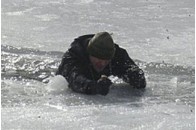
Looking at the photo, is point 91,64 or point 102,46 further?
point 91,64

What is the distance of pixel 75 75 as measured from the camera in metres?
4.82

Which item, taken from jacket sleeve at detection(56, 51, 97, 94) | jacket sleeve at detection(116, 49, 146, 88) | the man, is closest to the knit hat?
the man

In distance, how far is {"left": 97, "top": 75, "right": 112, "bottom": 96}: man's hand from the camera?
4605 millimetres

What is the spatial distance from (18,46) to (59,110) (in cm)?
307

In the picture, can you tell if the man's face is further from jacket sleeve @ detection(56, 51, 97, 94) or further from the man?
jacket sleeve @ detection(56, 51, 97, 94)

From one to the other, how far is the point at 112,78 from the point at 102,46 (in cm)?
80

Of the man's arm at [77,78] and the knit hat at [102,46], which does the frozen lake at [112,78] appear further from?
the knit hat at [102,46]

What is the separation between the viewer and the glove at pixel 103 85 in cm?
461

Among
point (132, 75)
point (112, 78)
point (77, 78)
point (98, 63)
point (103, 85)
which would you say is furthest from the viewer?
point (112, 78)

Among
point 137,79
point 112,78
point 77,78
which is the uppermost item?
point 77,78

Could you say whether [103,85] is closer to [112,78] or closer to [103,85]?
[103,85]

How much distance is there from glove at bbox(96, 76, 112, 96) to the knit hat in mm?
355

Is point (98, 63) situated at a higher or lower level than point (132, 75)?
higher

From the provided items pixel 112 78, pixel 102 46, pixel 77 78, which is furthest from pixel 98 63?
pixel 112 78
